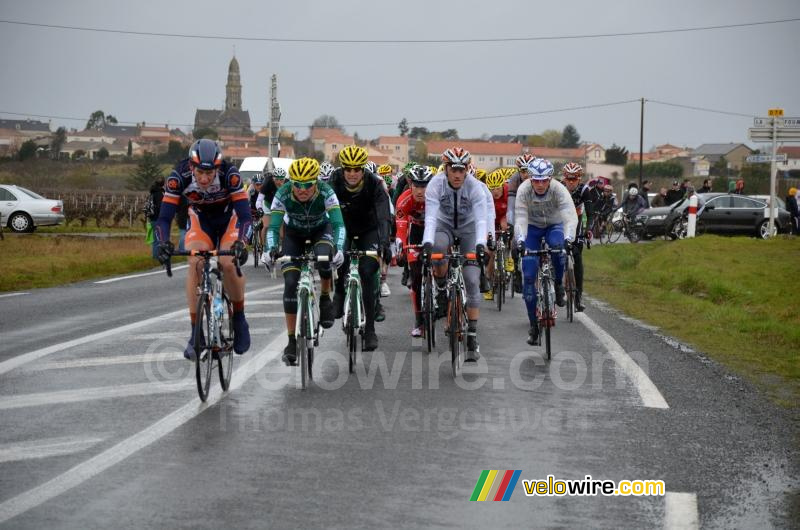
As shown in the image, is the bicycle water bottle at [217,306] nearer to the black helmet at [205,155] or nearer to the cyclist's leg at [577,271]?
the black helmet at [205,155]

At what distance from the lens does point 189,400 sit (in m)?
8.41

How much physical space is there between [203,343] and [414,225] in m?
5.15

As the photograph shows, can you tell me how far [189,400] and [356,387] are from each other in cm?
145

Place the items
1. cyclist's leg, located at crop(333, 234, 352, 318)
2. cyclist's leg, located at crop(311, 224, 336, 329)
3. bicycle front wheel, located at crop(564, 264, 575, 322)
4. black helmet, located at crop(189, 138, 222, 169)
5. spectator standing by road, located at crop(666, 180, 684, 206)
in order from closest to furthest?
black helmet, located at crop(189, 138, 222, 169)
cyclist's leg, located at crop(311, 224, 336, 329)
cyclist's leg, located at crop(333, 234, 352, 318)
bicycle front wheel, located at crop(564, 264, 575, 322)
spectator standing by road, located at crop(666, 180, 684, 206)

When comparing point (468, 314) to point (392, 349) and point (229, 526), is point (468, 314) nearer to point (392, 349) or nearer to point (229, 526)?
point (392, 349)

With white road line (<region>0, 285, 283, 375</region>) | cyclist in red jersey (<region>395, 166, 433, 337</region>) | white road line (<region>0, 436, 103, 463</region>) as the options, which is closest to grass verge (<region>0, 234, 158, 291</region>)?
white road line (<region>0, 285, 283, 375</region>)

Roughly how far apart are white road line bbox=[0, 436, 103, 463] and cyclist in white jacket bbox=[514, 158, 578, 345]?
18.5 ft

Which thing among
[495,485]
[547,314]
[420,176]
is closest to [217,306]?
[495,485]

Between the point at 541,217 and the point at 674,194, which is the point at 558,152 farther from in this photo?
the point at 541,217

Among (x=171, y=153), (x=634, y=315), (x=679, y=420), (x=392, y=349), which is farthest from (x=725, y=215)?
(x=171, y=153)

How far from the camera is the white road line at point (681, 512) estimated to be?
5.38 meters

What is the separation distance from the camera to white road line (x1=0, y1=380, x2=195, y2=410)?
8.26m

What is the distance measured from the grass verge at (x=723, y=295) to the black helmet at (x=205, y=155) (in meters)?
5.04

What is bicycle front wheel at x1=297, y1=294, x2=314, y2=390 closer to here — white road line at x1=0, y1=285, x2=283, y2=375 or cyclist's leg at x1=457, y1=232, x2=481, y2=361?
cyclist's leg at x1=457, y1=232, x2=481, y2=361
